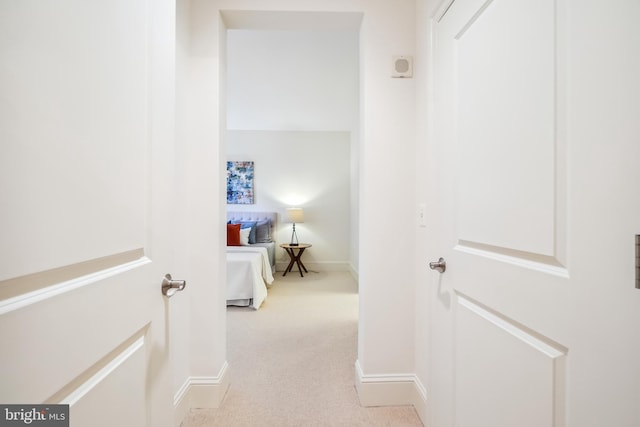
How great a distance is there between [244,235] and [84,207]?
4821mm

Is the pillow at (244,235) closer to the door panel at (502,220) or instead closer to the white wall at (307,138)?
the white wall at (307,138)

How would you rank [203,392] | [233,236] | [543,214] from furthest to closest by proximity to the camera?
[233,236] < [203,392] < [543,214]

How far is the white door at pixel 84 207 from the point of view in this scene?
0.47m

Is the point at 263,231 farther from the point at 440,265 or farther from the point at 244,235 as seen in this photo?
the point at 440,265

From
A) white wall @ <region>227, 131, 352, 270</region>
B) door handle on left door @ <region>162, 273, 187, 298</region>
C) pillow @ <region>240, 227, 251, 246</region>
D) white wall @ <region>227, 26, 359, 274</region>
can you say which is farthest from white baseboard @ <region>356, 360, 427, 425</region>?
white wall @ <region>227, 131, 352, 270</region>

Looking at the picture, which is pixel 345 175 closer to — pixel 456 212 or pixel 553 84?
pixel 456 212

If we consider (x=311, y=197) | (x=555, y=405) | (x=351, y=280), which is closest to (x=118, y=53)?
(x=555, y=405)

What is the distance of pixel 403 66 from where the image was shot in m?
1.82

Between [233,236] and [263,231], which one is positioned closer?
[233,236]

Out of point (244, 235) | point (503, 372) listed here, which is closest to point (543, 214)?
point (503, 372)

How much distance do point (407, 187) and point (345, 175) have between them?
4.38m

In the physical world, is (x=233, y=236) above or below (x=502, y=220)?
below

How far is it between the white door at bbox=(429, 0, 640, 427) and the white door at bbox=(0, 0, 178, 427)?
103 centimetres

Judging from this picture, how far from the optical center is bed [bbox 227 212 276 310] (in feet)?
12.5
